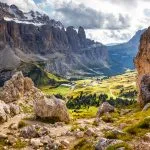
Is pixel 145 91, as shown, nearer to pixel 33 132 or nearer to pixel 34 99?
pixel 34 99

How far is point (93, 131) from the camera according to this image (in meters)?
59.3

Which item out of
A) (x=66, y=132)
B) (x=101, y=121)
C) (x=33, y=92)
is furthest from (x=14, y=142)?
(x=33, y=92)

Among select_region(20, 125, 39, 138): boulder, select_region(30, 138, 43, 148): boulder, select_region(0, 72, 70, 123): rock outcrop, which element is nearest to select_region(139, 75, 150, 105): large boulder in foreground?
select_region(0, 72, 70, 123): rock outcrop

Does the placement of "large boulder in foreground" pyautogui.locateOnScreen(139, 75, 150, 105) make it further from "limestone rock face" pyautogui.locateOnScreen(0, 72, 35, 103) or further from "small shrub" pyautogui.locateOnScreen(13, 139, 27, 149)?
"small shrub" pyautogui.locateOnScreen(13, 139, 27, 149)

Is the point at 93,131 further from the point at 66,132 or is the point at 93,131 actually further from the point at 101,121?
the point at 101,121

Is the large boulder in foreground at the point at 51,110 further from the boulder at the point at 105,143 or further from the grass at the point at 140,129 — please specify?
the boulder at the point at 105,143

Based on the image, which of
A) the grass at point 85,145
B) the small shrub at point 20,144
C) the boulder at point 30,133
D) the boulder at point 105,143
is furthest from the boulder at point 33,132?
the boulder at point 105,143

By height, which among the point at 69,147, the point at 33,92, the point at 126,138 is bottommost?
the point at 33,92

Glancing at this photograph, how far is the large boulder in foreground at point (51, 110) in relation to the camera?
260ft

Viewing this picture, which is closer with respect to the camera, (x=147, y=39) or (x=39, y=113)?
(x=39, y=113)

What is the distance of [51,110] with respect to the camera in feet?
262

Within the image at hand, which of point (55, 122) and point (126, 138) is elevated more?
point (126, 138)

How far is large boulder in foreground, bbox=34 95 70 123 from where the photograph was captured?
79375 mm

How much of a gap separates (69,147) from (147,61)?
93391mm
